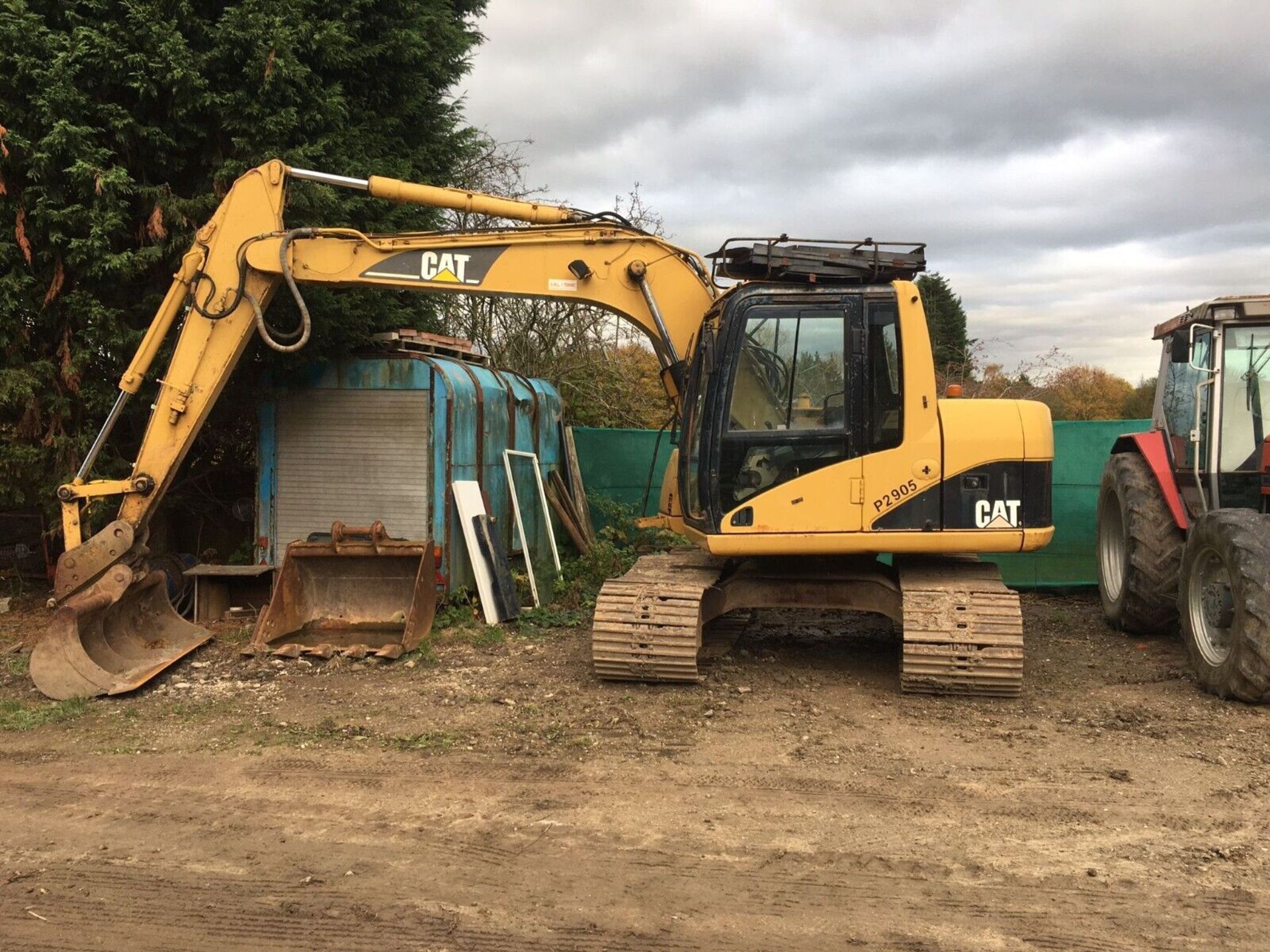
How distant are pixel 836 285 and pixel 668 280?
4.23ft

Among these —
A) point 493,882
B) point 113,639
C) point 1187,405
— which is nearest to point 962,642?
point 1187,405

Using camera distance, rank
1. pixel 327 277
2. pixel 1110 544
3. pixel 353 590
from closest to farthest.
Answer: pixel 327 277
pixel 353 590
pixel 1110 544

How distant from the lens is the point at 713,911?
329cm

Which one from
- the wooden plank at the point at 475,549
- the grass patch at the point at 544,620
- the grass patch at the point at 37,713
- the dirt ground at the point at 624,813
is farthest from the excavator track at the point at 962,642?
the grass patch at the point at 37,713

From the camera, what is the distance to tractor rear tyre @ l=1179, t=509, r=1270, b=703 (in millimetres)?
5398

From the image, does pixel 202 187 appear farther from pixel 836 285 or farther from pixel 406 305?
pixel 836 285

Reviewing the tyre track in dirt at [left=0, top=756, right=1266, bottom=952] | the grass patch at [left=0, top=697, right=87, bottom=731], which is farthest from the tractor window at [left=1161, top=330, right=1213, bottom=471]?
the grass patch at [left=0, top=697, right=87, bottom=731]

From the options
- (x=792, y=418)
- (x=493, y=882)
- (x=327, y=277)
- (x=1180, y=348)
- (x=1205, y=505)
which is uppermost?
(x=327, y=277)

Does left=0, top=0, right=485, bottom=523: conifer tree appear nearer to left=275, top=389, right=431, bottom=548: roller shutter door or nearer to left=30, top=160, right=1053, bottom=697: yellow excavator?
left=275, top=389, right=431, bottom=548: roller shutter door

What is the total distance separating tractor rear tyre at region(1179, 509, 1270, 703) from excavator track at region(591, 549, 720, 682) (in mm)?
2953

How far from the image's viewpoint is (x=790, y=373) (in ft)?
19.9

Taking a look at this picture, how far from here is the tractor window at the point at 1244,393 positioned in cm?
655

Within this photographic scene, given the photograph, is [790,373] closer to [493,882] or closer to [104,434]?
[493,882]

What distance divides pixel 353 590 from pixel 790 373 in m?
3.88
